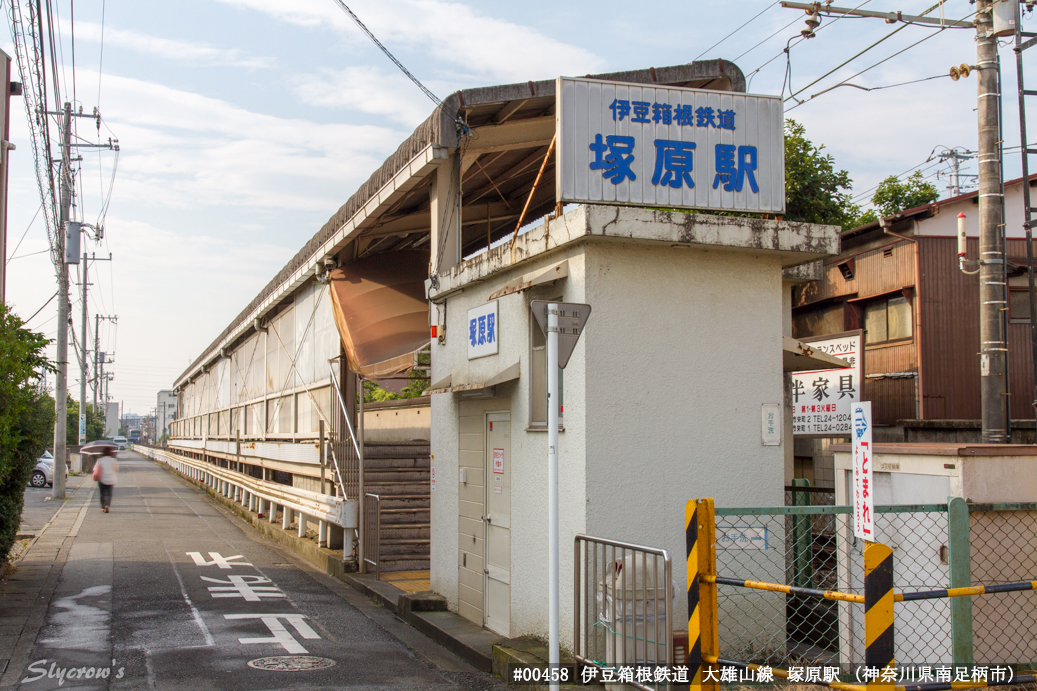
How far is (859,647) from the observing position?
21.2 ft

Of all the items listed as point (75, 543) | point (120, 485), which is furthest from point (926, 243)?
point (120, 485)

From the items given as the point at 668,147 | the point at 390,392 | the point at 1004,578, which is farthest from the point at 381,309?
the point at 390,392

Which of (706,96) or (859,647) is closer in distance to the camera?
(859,647)

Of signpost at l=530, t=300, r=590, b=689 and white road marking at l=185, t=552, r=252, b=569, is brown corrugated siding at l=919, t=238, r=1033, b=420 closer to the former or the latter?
signpost at l=530, t=300, r=590, b=689

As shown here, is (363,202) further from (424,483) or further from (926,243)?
(926,243)

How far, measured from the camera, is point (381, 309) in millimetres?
14031

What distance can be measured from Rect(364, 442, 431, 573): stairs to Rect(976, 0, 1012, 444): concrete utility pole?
794 centimetres

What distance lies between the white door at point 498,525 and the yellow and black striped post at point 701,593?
3.24m

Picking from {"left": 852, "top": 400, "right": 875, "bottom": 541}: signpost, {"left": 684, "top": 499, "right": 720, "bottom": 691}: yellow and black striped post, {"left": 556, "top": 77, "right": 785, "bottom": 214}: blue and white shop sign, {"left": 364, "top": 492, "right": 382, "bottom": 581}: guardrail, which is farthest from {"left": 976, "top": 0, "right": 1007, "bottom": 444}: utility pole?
{"left": 364, "top": 492, "right": 382, "bottom": 581}: guardrail

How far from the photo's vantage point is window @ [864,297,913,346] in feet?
49.0

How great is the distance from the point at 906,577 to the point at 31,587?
33.6 ft

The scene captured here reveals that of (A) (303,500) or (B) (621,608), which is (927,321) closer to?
(B) (621,608)

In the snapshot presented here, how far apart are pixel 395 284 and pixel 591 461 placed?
873cm

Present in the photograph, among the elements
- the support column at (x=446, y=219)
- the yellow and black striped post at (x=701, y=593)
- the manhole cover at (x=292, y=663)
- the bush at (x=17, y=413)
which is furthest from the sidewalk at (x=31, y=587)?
the support column at (x=446, y=219)
